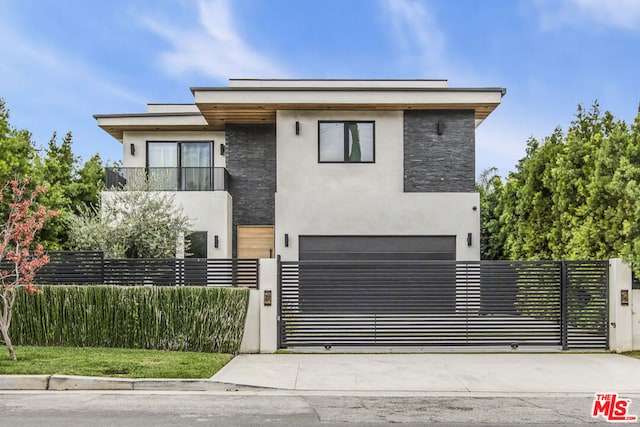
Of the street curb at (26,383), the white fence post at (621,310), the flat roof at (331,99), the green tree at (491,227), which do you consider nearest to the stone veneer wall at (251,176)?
the flat roof at (331,99)

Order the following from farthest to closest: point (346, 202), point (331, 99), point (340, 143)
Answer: point (340, 143) → point (346, 202) → point (331, 99)

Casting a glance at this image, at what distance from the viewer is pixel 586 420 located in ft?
22.0

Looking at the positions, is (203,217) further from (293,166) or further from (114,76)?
(114,76)

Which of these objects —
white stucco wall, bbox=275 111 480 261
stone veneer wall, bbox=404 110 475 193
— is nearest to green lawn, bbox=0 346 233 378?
white stucco wall, bbox=275 111 480 261

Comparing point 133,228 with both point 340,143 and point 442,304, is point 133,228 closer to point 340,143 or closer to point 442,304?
point 340,143

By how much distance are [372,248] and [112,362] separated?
29.6ft

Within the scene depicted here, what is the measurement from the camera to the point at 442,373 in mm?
9453

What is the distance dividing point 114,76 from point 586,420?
702 inches

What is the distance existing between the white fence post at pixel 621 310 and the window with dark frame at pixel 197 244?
33.6 ft

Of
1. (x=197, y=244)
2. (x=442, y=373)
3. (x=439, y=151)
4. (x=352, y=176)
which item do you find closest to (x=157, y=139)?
(x=197, y=244)

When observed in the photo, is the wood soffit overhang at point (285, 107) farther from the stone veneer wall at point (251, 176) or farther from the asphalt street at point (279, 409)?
the asphalt street at point (279, 409)

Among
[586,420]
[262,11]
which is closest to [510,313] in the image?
[586,420]

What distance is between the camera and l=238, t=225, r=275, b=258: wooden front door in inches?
713

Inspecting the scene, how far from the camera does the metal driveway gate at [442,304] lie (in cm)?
1154
